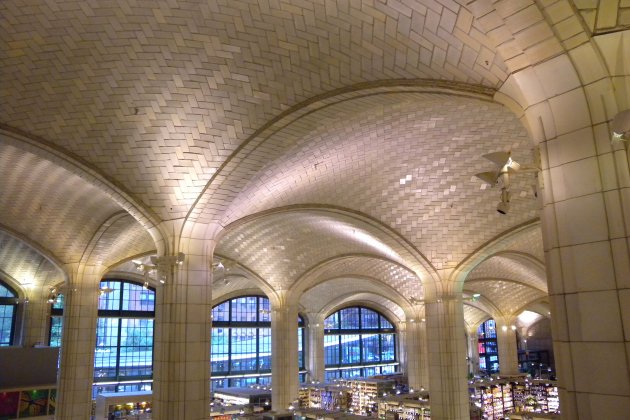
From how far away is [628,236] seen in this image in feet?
12.9

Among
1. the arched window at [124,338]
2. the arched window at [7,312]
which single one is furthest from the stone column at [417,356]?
the arched window at [7,312]

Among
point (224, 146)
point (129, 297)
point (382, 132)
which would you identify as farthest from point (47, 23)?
point (129, 297)

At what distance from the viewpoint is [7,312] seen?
26453mm

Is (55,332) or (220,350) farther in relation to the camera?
(220,350)

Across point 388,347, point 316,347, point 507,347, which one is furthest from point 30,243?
point 388,347

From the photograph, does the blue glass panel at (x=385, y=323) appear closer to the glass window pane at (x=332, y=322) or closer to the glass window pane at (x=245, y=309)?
the glass window pane at (x=332, y=322)

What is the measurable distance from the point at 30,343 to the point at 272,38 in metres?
22.5

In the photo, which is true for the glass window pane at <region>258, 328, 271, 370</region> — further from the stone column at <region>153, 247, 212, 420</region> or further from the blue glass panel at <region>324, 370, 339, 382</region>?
the stone column at <region>153, 247, 212, 420</region>

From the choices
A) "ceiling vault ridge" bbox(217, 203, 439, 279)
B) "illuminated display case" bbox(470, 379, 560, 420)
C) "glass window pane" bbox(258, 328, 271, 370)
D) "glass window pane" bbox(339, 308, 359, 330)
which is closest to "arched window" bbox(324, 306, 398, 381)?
"glass window pane" bbox(339, 308, 359, 330)

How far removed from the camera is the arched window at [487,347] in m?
46.5

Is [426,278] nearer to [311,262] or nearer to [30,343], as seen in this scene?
[311,262]

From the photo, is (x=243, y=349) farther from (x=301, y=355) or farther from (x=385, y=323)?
(x=385, y=323)

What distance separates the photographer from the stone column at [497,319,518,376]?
110 ft

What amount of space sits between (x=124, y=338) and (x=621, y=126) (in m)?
30.9
